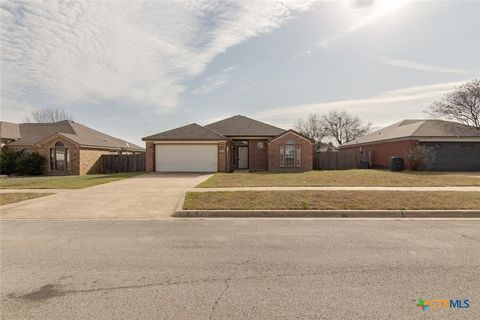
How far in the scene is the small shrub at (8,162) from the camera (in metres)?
22.7

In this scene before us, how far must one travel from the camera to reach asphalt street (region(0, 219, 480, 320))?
9.68 feet

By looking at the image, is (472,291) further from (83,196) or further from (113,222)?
(83,196)

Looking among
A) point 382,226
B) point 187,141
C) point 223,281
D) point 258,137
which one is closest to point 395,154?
point 258,137

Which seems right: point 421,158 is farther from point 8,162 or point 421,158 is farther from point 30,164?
point 8,162

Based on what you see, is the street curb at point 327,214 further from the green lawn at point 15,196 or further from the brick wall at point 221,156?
the brick wall at point 221,156

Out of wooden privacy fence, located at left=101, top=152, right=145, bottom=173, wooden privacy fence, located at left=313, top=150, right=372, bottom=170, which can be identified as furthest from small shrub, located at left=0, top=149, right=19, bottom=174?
wooden privacy fence, located at left=313, top=150, right=372, bottom=170

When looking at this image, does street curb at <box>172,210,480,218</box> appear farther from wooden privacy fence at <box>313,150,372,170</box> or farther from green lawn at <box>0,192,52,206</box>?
wooden privacy fence at <box>313,150,372,170</box>

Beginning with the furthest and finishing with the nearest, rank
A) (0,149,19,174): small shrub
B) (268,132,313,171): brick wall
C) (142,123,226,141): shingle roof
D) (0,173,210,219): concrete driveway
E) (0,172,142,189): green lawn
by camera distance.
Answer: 1. (0,149,19,174): small shrub
2. (268,132,313,171): brick wall
3. (142,123,226,141): shingle roof
4. (0,172,142,189): green lawn
5. (0,173,210,219): concrete driveway

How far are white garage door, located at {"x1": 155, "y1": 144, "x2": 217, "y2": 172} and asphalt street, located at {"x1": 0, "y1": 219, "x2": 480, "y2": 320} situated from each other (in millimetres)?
14310

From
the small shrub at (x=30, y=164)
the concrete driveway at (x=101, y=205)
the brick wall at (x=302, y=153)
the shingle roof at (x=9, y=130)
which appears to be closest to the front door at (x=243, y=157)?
the brick wall at (x=302, y=153)

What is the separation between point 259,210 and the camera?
314 inches

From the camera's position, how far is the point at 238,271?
3938 millimetres

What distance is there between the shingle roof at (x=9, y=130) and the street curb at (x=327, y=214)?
86.8ft

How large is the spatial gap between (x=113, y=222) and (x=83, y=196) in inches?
181
